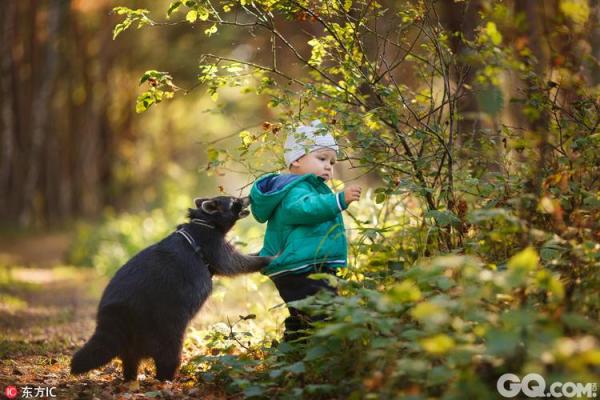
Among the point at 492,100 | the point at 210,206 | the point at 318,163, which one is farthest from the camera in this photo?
the point at 210,206

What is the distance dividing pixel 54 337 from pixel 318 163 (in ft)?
11.6

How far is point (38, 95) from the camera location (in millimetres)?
22109

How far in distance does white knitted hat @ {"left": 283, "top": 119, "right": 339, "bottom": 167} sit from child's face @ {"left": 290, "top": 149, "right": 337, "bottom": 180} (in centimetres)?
4

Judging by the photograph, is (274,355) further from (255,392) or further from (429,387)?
(429,387)

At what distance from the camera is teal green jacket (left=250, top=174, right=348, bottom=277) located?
17.7ft

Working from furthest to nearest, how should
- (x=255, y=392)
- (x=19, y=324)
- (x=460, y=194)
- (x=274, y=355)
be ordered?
1. (x=19, y=324)
2. (x=460, y=194)
3. (x=274, y=355)
4. (x=255, y=392)

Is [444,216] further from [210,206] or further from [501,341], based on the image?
[501,341]

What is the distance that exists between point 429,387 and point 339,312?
1.97ft

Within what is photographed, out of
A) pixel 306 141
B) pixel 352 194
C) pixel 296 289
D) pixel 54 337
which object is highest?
pixel 306 141

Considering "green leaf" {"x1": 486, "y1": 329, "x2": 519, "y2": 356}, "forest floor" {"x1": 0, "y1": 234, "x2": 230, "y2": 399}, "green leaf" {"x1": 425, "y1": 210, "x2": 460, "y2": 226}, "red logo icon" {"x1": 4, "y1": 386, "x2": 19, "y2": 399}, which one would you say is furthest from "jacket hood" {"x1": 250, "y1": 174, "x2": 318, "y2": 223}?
"green leaf" {"x1": 486, "y1": 329, "x2": 519, "y2": 356}

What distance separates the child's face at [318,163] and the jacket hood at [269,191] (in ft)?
0.25

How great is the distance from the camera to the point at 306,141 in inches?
221

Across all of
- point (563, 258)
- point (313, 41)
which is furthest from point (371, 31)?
point (563, 258)

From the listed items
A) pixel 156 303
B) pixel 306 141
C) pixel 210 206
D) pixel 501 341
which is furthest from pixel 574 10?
pixel 156 303
